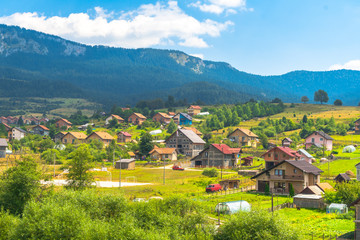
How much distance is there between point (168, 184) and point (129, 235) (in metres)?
37.9

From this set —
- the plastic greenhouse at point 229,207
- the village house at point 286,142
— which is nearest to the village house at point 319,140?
the village house at point 286,142

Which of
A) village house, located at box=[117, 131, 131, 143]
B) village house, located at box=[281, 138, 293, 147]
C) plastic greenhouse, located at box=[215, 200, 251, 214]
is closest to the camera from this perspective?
plastic greenhouse, located at box=[215, 200, 251, 214]

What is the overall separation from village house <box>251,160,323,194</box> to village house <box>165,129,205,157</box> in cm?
5430

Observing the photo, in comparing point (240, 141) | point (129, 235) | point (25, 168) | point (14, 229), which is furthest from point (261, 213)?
point (240, 141)

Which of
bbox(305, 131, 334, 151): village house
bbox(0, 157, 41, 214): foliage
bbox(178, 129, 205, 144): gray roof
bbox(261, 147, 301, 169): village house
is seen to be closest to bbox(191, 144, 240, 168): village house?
bbox(261, 147, 301, 169): village house

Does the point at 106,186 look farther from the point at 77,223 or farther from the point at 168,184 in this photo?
the point at 77,223

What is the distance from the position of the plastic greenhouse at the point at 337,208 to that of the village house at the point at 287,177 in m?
13.8

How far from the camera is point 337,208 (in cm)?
5097

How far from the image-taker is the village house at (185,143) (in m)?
122

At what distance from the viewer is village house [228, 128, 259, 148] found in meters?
130

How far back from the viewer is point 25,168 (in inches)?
2163

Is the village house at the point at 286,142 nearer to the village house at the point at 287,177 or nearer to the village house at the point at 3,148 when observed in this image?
the village house at the point at 287,177

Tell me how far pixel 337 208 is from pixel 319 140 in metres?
67.7

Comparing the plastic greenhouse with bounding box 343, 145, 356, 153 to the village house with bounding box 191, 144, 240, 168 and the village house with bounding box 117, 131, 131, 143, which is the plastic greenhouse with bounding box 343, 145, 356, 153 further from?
the village house with bounding box 117, 131, 131, 143
